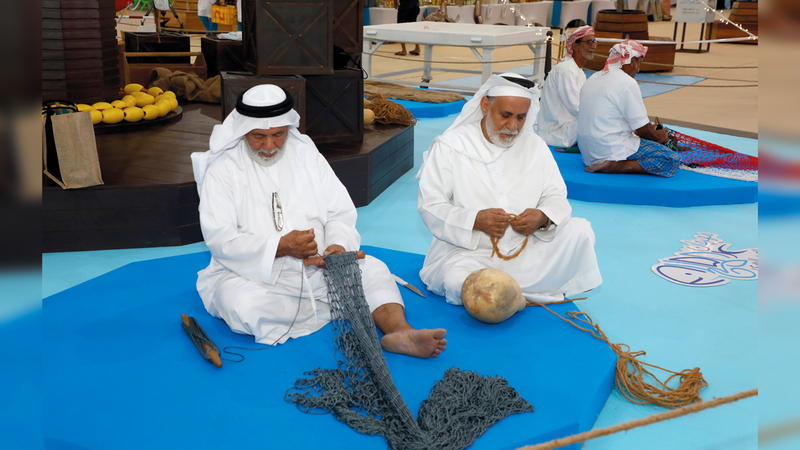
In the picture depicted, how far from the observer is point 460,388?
2410mm

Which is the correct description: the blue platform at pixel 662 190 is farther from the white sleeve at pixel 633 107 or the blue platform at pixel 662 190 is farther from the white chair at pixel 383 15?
the white chair at pixel 383 15

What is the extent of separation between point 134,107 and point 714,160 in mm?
5097

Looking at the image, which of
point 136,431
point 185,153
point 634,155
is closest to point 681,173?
point 634,155

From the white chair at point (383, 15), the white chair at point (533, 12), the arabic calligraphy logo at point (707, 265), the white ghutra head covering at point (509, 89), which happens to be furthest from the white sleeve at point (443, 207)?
the white chair at point (533, 12)

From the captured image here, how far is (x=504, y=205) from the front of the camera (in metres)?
3.37

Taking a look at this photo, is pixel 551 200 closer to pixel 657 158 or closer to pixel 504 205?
pixel 504 205

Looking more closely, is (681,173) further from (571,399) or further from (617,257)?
(571,399)

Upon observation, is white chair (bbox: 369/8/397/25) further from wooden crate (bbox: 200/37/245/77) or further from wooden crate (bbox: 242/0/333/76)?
wooden crate (bbox: 242/0/333/76)

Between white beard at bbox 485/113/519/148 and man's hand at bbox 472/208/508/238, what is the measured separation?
1.24 ft

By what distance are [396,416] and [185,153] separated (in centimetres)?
339

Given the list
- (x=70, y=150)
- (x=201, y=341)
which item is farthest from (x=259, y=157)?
(x=70, y=150)

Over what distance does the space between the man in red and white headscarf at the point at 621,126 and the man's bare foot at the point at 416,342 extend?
3.43 m

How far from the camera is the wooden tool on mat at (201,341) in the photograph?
8.44 ft

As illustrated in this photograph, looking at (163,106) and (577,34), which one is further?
(577,34)
